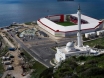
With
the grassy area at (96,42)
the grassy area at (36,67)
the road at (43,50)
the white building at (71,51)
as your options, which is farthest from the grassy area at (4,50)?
the grassy area at (96,42)

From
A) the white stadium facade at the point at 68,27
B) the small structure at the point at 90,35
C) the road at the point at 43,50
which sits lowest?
the road at the point at 43,50

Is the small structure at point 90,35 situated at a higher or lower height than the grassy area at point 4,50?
higher

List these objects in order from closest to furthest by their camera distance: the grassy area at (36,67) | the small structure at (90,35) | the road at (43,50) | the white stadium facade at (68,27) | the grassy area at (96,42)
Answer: the grassy area at (36,67)
the road at (43,50)
the grassy area at (96,42)
the small structure at (90,35)
the white stadium facade at (68,27)

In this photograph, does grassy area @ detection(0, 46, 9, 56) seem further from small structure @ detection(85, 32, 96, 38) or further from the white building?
small structure @ detection(85, 32, 96, 38)

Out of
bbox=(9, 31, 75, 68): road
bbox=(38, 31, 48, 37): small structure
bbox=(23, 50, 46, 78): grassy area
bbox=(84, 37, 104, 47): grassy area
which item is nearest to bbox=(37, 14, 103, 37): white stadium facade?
bbox=(38, 31, 48, 37): small structure

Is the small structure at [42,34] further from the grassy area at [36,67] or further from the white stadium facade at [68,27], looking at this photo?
the grassy area at [36,67]

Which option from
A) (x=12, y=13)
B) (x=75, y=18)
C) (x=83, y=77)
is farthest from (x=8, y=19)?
(x=83, y=77)

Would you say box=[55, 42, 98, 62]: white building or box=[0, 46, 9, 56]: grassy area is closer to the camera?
box=[55, 42, 98, 62]: white building

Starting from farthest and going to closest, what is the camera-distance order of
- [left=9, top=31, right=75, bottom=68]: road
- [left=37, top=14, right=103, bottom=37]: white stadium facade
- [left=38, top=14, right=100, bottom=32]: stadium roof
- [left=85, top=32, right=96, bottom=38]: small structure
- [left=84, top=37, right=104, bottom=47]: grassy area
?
[left=38, top=14, right=100, bottom=32]: stadium roof < [left=37, top=14, right=103, bottom=37]: white stadium facade < [left=85, top=32, right=96, bottom=38]: small structure < [left=84, top=37, right=104, bottom=47]: grassy area < [left=9, top=31, right=75, bottom=68]: road

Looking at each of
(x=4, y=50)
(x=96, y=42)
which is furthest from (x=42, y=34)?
(x=96, y=42)

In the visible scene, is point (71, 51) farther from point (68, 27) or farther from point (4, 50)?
point (68, 27)

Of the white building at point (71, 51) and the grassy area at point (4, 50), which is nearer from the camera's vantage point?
the white building at point (71, 51)
